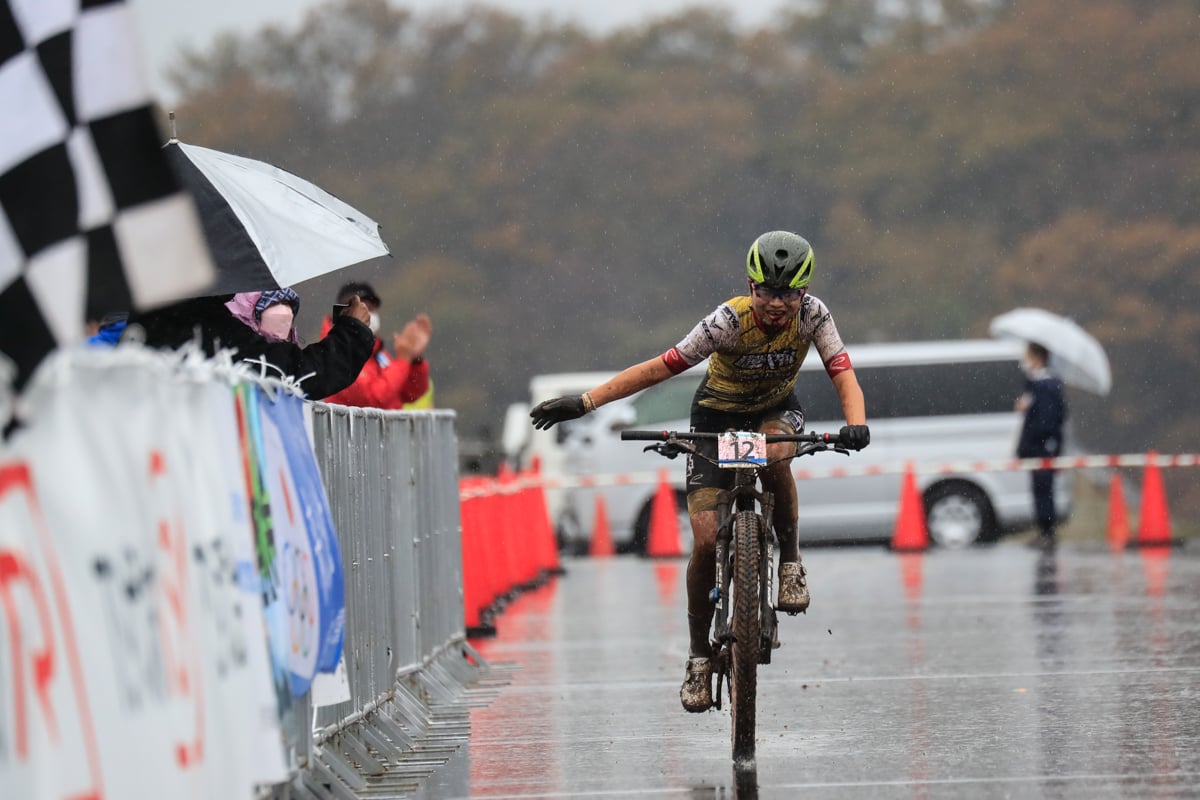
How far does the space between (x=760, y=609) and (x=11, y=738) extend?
4210mm

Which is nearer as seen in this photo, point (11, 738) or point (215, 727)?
point (11, 738)

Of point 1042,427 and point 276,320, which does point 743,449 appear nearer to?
point 276,320

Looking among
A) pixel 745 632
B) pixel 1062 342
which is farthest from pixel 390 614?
pixel 1062 342

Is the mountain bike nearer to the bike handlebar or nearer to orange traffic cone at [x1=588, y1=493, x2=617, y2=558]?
the bike handlebar

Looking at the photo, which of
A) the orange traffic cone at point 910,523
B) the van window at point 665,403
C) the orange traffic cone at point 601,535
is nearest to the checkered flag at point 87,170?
the orange traffic cone at point 910,523

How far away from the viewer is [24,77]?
4.76m

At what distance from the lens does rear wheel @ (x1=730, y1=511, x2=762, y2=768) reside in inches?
311

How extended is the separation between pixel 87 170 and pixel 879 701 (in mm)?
6449

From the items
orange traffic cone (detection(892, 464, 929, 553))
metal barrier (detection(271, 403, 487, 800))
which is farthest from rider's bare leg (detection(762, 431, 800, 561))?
orange traffic cone (detection(892, 464, 929, 553))

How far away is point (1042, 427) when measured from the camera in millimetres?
26109

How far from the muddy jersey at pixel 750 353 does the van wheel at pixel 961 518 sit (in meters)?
19.1

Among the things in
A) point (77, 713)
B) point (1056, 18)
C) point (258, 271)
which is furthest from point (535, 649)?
point (1056, 18)

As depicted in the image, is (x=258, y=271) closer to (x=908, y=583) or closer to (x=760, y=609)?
(x=760, y=609)

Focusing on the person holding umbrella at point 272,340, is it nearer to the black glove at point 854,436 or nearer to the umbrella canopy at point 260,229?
the umbrella canopy at point 260,229
